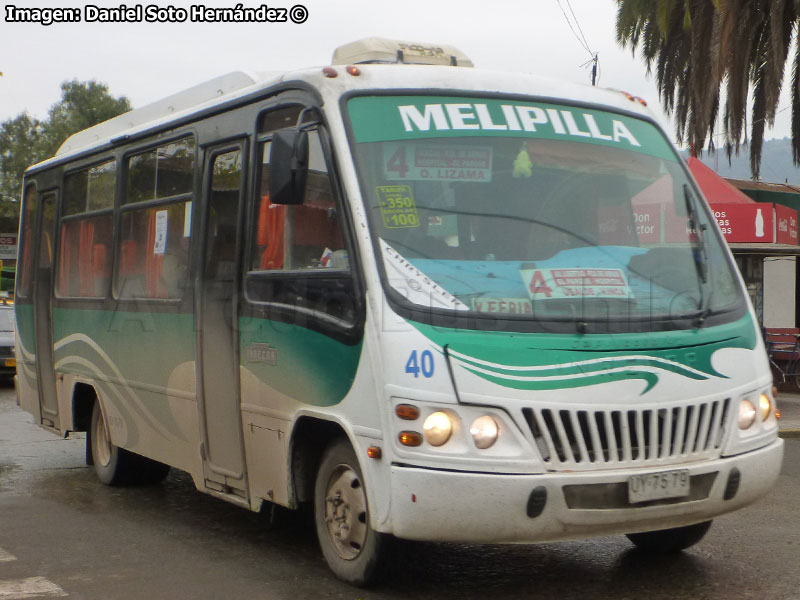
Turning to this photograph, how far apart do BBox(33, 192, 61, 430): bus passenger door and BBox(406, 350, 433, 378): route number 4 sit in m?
5.80

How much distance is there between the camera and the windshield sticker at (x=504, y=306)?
5.50 meters

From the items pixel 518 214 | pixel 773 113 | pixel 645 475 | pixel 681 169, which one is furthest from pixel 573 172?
pixel 773 113

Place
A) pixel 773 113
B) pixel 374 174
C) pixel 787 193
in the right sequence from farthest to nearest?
pixel 787 193 → pixel 773 113 → pixel 374 174

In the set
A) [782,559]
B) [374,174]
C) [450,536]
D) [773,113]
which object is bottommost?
[782,559]

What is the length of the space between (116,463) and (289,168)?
14.0 feet

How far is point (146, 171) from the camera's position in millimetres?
8508

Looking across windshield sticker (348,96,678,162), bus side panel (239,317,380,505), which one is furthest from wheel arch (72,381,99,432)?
windshield sticker (348,96,678,162)

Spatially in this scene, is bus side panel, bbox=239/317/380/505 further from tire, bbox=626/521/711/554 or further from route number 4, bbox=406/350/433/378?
tire, bbox=626/521/711/554

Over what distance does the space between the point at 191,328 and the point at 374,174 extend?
2.14 metres

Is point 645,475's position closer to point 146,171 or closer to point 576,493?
point 576,493

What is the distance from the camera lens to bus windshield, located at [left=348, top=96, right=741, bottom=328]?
5641mm

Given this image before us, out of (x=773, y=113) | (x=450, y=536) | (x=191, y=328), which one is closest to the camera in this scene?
(x=450, y=536)

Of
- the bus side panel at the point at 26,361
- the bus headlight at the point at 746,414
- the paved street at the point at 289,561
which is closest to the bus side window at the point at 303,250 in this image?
the paved street at the point at 289,561

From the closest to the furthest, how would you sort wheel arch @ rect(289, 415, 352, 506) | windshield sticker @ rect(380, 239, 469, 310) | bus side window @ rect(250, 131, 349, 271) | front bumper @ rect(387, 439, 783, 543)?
1. front bumper @ rect(387, 439, 783, 543)
2. windshield sticker @ rect(380, 239, 469, 310)
3. bus side window @ rect(250, 131, 349, 271)
4. wheel arch @ rect(289, 415, 352, 506)
